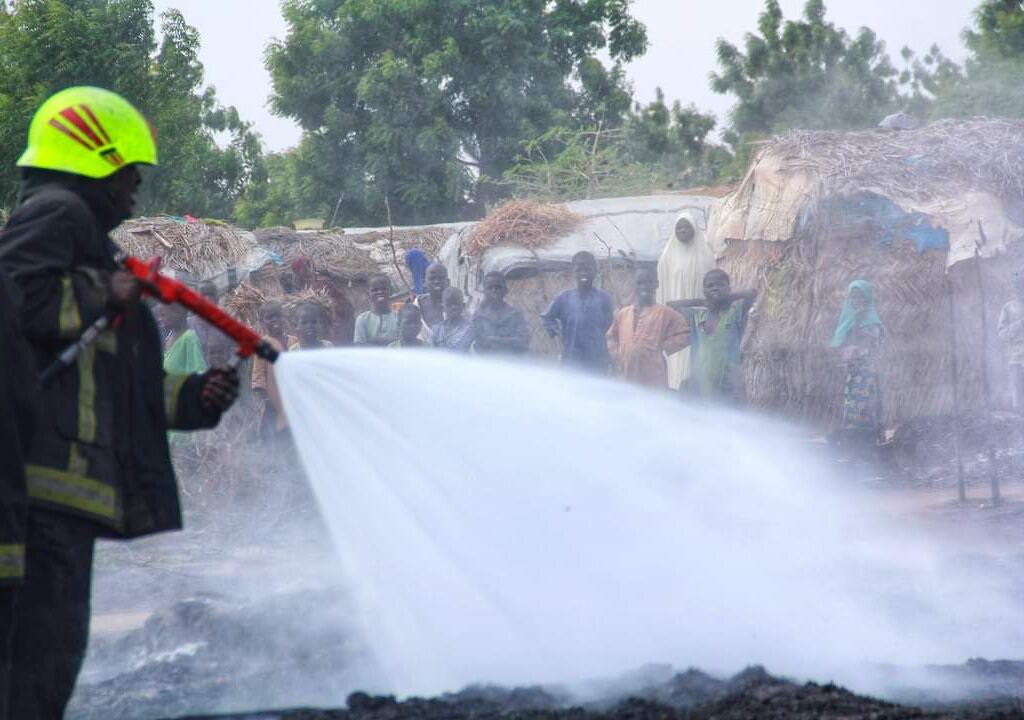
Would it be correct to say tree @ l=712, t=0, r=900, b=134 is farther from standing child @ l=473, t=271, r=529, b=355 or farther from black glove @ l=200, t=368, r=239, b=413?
black glove @ l=200, t=368, r=239, b=413

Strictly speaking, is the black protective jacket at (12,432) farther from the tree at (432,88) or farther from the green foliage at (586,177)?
the tree at (432,88)

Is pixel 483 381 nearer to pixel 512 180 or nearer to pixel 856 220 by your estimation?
pixel 856 220

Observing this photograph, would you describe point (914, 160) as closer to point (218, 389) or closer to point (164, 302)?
point (218, 389)

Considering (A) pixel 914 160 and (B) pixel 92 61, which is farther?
(B) pixel 92 61

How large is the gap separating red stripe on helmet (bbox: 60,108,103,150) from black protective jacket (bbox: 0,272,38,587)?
2.04 feet

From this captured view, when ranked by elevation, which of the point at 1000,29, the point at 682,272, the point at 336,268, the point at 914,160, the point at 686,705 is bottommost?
the point at 686,705

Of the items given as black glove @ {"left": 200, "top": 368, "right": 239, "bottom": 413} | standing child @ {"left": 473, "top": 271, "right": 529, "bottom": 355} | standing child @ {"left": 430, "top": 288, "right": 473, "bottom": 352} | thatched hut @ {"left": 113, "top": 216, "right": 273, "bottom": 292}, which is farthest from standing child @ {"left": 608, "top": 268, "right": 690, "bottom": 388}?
black glove @ {"left": 200, "top": 368, "right": 239, "bottom": 413}

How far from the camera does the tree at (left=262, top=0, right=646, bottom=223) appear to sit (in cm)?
2786

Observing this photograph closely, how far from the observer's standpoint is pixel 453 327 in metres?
10.4

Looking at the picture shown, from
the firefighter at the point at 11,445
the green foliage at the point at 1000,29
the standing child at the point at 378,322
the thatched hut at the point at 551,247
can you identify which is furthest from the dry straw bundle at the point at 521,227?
the green foliage at the point at 1000,29

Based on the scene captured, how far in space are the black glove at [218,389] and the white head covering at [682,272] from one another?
805cm

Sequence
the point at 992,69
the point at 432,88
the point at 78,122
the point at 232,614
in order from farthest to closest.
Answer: the point at 992,69, the point at 432,88, the point at 232,614, the point at 78,122

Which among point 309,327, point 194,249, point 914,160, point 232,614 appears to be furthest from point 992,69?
point 232,614

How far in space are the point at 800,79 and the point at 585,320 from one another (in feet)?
82.5
